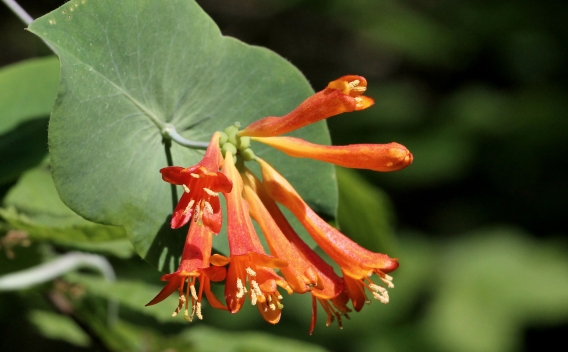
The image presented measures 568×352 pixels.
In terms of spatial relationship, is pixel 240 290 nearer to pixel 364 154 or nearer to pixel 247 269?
pixel 247 269

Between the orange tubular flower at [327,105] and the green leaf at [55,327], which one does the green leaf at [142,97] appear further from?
the green leaf at [55,327]

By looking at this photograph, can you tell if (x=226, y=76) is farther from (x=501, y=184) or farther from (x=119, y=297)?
(x=501, y=184)

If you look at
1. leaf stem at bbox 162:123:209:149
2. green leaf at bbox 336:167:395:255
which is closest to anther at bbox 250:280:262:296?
leaf stem at bbox 162:123:209:149

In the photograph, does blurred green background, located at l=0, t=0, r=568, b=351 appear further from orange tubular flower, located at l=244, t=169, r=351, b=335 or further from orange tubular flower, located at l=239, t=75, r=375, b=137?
orange tubular flower, located at l=239, t=75, r=375, b=137

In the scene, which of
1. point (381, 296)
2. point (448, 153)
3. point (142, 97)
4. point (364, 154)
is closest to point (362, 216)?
point (381, 296)

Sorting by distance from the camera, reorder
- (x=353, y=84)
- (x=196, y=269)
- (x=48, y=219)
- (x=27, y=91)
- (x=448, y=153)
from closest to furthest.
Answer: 1. (x=196, y=269)
2. (x=353, y=84)
3. (x=48, y=219)
4. (x=27, y=91)
5. (x=448, y=153)

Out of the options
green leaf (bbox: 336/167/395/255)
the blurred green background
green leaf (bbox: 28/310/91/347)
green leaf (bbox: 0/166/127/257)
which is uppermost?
green leaf (bbox: 0/166/127/257)

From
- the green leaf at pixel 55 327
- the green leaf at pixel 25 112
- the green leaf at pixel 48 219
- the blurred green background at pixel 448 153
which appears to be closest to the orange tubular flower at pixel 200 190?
the green leaf at pixel 48 219
